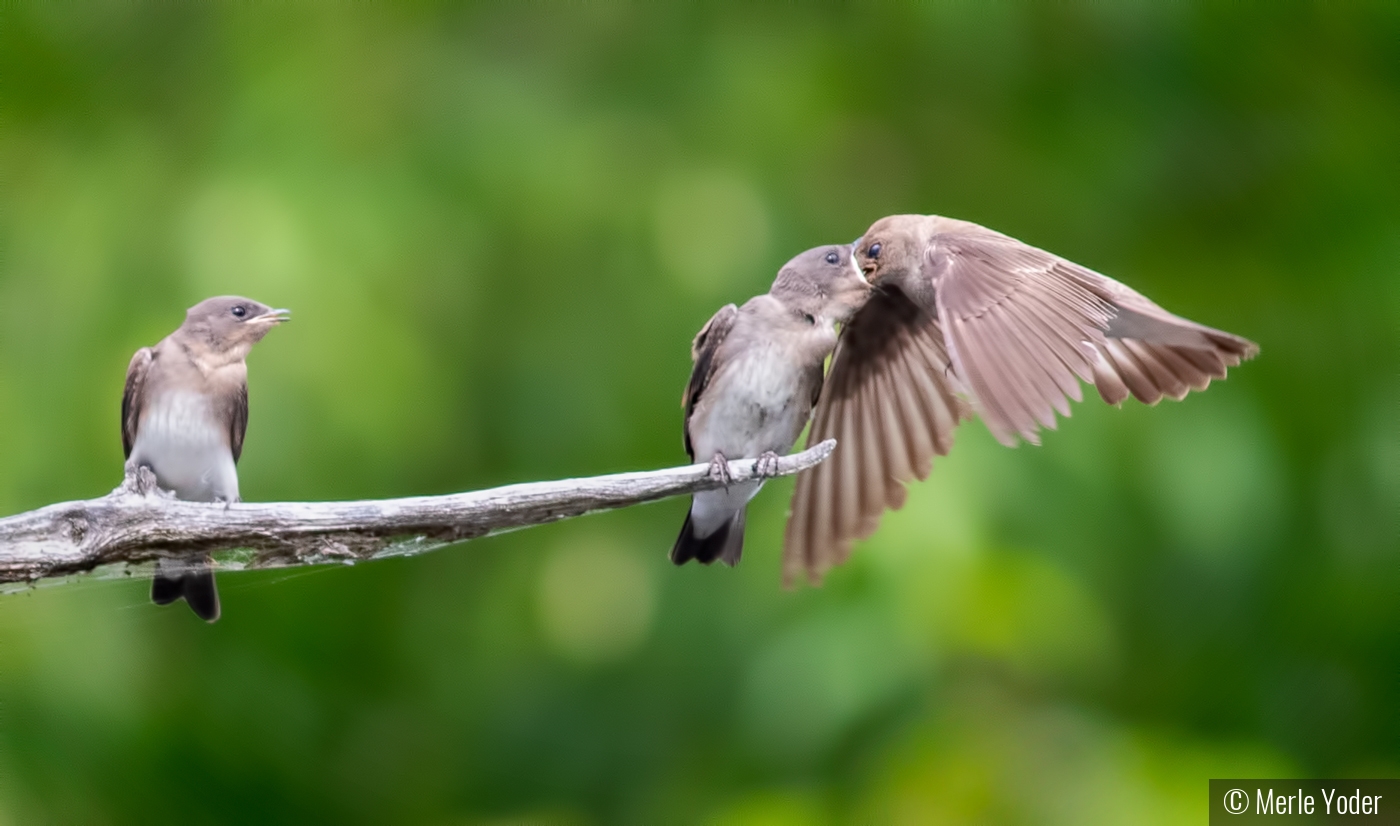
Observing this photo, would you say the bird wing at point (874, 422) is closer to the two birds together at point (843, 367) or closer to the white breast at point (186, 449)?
the two birds together at point (843, 367)

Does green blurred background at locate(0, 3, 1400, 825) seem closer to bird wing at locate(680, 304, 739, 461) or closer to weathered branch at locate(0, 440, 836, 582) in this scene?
bird wing at locate(680, 304, 739, 461)

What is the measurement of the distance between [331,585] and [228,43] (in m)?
2.76

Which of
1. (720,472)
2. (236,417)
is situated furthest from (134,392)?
(720,472)

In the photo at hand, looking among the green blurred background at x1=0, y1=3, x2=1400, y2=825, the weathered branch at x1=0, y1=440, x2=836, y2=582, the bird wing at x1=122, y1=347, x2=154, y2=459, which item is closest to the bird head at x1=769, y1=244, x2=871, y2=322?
the weathered branch at x1=0, y1=440, x2=836, y2=582

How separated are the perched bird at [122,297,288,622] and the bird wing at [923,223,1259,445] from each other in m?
1.73

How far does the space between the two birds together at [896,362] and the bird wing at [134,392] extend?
147 centimetres

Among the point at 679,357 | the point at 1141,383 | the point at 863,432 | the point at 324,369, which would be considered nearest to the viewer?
the point at 1141,383

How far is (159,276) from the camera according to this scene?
6.49 metres

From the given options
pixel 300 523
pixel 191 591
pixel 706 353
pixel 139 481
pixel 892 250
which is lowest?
pixel 191 591

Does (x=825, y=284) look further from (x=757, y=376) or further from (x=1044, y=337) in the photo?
(x=1044, y=337)

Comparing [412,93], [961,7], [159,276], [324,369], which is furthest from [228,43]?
[961,7]

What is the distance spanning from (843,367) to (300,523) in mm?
1781

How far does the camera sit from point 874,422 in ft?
13.5

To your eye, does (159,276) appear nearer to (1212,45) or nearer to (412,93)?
(412,93)
